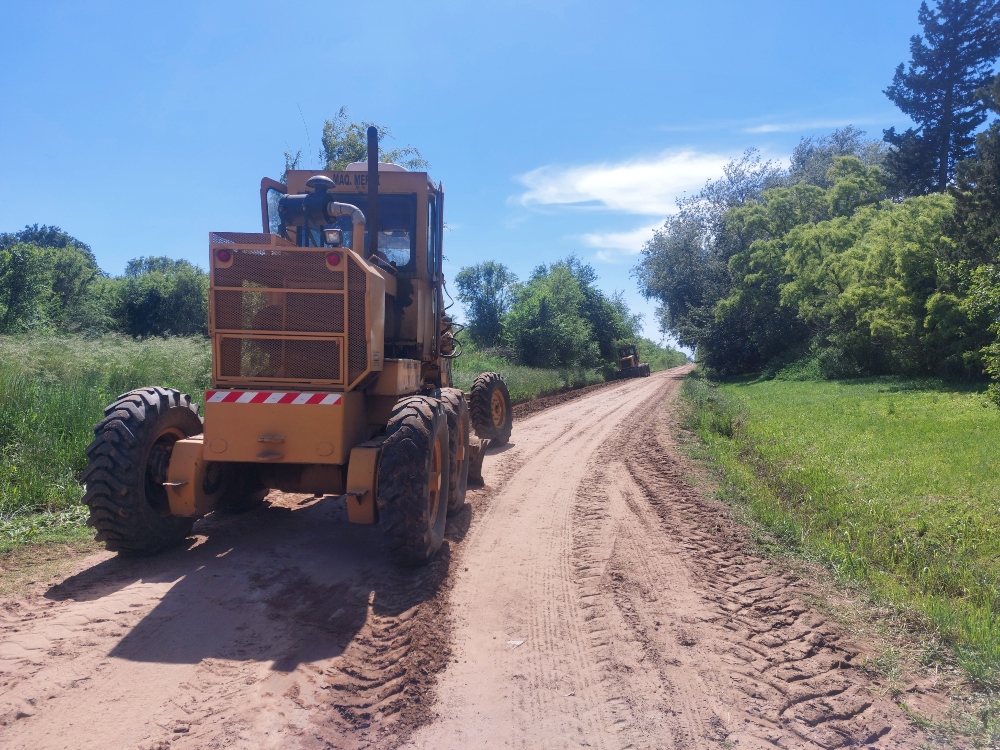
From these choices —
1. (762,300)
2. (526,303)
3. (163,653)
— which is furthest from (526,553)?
(762,300)

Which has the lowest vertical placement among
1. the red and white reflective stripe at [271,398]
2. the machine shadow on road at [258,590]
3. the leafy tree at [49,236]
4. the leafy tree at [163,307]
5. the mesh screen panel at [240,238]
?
the machine shadow on road at [258,590]

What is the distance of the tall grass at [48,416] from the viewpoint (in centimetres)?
716

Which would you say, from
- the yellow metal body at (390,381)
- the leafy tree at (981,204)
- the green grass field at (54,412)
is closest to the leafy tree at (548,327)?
the leafy tree at (981,204)

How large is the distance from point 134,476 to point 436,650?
113 inches

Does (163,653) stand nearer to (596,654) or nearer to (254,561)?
(254,561)

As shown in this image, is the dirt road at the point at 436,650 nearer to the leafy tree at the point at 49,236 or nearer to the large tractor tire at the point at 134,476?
the large tractor tire at the point at 134,476

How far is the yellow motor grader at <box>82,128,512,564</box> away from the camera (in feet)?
17.1

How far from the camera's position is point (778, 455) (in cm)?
1055

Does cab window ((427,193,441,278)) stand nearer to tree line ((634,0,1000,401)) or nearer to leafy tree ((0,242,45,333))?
tree line ((634,0,1000,401))

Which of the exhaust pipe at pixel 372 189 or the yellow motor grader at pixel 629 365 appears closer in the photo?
the exhaust pipe at pixel 372 189

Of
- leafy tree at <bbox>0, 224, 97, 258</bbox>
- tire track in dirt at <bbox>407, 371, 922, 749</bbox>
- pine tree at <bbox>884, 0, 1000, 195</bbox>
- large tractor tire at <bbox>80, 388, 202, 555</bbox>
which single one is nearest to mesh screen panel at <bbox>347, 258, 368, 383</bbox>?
large tractor tire at <bbox>80, 388, 202, 555</bbox>

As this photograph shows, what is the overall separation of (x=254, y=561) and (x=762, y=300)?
34565mm

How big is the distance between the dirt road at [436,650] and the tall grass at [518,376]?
13562 millimetres

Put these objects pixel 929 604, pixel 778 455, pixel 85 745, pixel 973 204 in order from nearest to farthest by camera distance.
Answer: pixel 85 745, pixel 929 604, pixel 778 455, pixel 973 204
